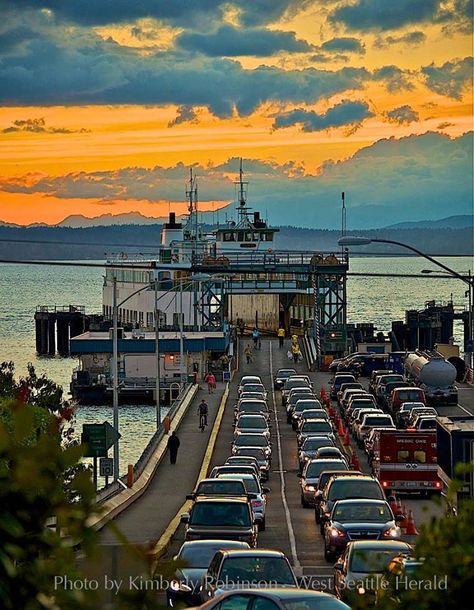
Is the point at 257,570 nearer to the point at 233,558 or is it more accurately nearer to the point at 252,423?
the point at 233,558

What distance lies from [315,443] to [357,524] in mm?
18191

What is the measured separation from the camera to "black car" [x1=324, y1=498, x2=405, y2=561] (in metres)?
25.8

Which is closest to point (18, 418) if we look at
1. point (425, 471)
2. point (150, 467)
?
point (425, 471)

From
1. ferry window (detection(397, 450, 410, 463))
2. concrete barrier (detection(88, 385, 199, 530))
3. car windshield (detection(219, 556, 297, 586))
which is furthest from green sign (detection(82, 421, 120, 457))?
car windshield (detection(219, 556, 297, 586))

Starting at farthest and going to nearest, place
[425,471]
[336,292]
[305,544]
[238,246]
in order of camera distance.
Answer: [238,246] < [336,292] < [425,471] < [305,544]

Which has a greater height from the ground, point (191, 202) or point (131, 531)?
point (191, 202)

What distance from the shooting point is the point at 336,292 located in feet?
301

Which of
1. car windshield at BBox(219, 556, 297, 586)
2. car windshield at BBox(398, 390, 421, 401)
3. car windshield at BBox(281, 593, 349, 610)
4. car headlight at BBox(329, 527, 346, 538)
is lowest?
car windshield at BBox(398, 390, 421, 401)

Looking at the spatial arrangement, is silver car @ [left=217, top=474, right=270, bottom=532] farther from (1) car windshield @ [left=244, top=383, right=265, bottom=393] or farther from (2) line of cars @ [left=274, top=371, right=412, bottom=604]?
(1) car windshield @ [left=244, top=383, right=265, bottom=393]

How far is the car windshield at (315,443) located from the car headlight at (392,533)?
1807cm

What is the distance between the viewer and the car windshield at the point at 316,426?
48.9m

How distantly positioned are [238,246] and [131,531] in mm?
82414

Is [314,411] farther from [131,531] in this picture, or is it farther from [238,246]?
[238,246]

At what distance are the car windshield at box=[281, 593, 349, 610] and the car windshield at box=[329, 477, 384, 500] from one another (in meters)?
15.3
